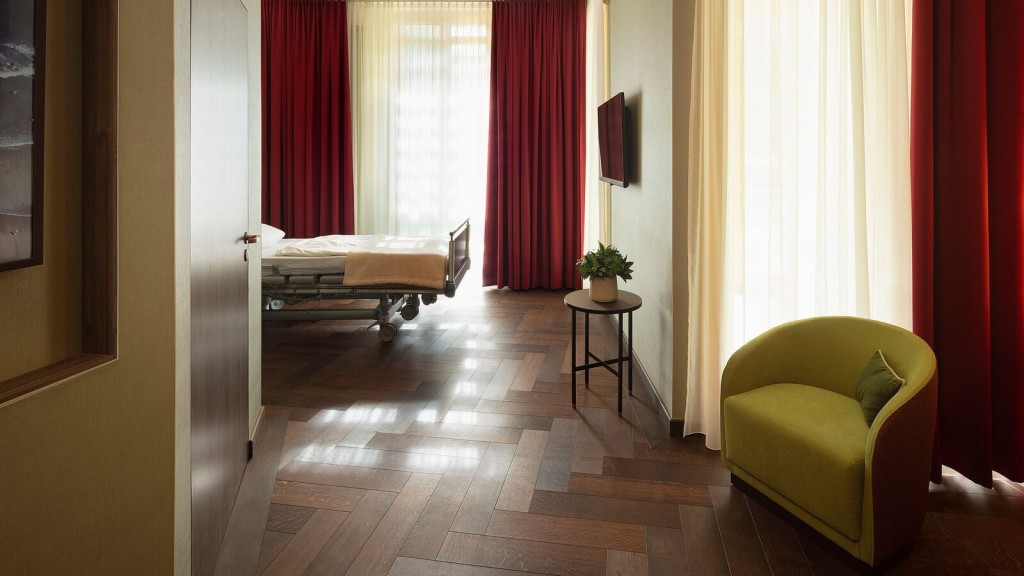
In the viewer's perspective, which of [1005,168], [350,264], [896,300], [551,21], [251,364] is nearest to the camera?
[1005,168]

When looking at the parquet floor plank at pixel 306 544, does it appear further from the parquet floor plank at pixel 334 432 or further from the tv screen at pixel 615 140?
the tv screen at pixel 615 140

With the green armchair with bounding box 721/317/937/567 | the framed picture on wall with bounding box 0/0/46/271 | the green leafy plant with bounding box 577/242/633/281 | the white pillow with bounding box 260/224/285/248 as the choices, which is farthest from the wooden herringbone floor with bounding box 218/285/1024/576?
the white pillow with bounding box 260/224/285/248

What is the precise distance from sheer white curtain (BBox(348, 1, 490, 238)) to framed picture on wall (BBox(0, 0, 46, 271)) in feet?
19.6

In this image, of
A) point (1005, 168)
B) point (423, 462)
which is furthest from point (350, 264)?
point (1005, 168)

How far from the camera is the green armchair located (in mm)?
1830

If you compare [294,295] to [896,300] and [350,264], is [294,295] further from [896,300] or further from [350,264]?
[896,300]

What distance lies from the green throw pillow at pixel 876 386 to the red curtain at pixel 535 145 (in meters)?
4.85

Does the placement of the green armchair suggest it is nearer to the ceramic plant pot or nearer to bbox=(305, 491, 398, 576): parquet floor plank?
the ceramic plant pot

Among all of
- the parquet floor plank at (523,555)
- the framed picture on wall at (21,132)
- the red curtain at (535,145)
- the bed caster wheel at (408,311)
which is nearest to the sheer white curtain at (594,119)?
the red curtain at (535,145)

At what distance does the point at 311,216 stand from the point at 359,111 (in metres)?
1.22

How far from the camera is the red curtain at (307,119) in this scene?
6758 mm

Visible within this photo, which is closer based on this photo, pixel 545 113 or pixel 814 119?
pixel 814 119

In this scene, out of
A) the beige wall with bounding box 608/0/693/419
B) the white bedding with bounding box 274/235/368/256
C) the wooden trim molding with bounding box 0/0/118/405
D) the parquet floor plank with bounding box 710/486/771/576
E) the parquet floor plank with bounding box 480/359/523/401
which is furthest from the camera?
the white bedding with bounding box 274/235/368/256

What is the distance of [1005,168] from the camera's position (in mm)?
2234
